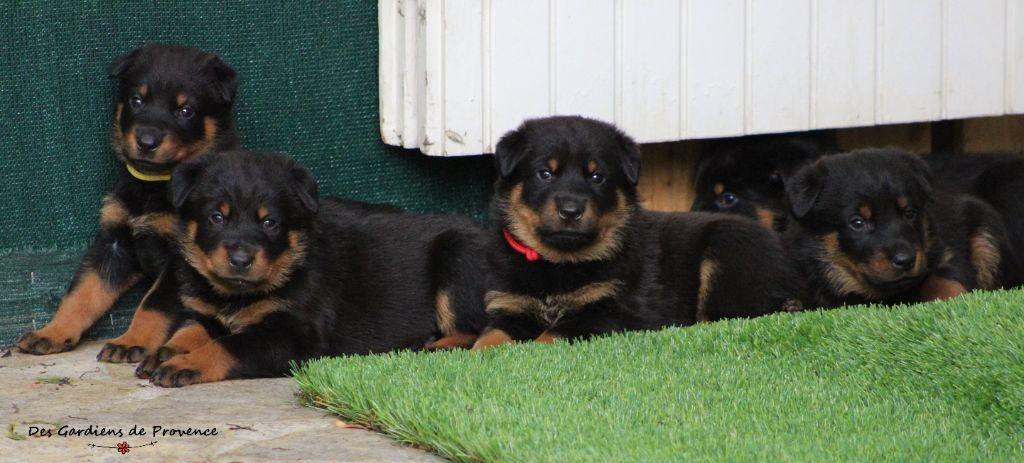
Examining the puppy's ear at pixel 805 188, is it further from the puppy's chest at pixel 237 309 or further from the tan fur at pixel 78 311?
the tan fur at pixel 78 311

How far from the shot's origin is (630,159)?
4.45 meters

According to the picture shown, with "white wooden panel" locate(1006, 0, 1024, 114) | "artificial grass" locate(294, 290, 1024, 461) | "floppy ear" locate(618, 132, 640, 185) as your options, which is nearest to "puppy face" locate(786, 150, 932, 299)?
"artificial grass" locate(294, 290, 1024, 461)

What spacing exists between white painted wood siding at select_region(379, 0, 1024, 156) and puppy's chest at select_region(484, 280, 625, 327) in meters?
0.78

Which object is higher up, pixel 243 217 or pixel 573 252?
pixel 243 217

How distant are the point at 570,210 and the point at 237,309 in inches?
43.9

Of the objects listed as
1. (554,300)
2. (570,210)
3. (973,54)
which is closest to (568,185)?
(570,210)

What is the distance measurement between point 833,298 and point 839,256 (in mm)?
178

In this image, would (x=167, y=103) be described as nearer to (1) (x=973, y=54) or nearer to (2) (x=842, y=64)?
(2) (x=842, y=64)

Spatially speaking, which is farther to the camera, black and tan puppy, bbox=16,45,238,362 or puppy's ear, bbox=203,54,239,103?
puppy's ear, bbox=203,54,239,103

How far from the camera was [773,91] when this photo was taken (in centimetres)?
550

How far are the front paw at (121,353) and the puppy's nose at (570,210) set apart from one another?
1430mm

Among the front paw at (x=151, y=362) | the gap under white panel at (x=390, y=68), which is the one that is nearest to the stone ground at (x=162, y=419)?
the front paw at (x=151, y=362)

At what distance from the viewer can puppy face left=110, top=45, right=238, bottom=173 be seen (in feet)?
14.6

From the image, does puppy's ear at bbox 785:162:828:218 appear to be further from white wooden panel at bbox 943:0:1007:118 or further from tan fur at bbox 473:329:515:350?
white wooden panel at bbox 943:0:1007:118
